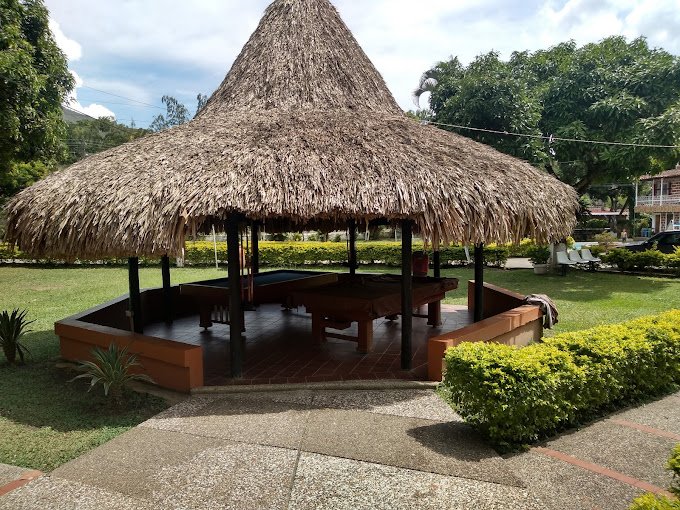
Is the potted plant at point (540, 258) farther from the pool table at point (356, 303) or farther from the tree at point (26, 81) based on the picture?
the tree at point (26, 81)

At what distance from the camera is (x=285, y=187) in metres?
5.18

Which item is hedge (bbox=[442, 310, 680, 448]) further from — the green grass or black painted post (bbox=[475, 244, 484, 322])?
the green grass

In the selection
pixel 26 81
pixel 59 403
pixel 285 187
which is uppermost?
pixel 26 81

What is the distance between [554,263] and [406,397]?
530 inches

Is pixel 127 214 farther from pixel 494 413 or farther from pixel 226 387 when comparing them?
pixel 494 413

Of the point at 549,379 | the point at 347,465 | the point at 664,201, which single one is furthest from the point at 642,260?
the point at 664,201

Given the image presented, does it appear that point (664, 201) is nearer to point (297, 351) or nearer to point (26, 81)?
point (297, 351)

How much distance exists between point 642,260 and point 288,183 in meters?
15.4

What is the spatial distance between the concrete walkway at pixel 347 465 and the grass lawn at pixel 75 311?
45 cm

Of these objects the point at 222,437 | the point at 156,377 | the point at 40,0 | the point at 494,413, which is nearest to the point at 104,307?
the point at 156,377

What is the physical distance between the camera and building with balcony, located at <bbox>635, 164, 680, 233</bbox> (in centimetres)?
3388

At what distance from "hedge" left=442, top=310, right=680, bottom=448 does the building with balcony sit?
Answer: 3351cm

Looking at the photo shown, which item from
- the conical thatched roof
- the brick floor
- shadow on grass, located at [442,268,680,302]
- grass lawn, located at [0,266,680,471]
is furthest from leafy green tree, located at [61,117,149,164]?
the conical thatched roof

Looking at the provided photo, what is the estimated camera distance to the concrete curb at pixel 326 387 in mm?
5391
